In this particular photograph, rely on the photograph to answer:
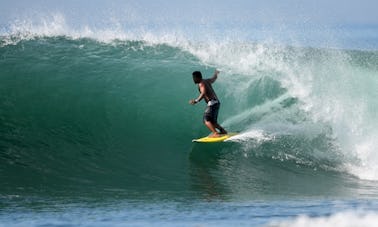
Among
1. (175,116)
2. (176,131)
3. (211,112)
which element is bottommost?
(211,112)

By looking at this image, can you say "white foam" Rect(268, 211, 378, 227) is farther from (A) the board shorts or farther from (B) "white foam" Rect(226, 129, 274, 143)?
(B) "white foam" Rect(226, 129, 274, 143)

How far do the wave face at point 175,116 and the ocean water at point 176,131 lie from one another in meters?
0.03

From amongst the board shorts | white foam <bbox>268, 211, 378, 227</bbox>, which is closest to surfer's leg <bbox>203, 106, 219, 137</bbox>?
the board shorts

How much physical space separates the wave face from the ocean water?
32 millimetres

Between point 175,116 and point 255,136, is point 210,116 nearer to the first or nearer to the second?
point 255,136

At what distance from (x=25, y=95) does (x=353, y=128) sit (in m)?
6.63

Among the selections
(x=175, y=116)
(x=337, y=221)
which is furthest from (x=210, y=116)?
(x=337, y=221)

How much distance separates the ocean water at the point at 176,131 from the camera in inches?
316

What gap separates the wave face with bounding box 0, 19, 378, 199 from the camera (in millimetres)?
10586

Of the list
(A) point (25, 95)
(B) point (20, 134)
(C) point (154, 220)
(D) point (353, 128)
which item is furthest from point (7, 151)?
(D) point (353, 128)

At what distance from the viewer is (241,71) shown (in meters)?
14.7

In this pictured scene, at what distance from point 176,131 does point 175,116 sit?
0.60 metres

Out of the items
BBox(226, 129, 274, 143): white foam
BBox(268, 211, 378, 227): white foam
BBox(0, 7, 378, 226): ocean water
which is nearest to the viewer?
BBox(268, 211, 378, 227): white foam

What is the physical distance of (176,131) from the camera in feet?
44.2
